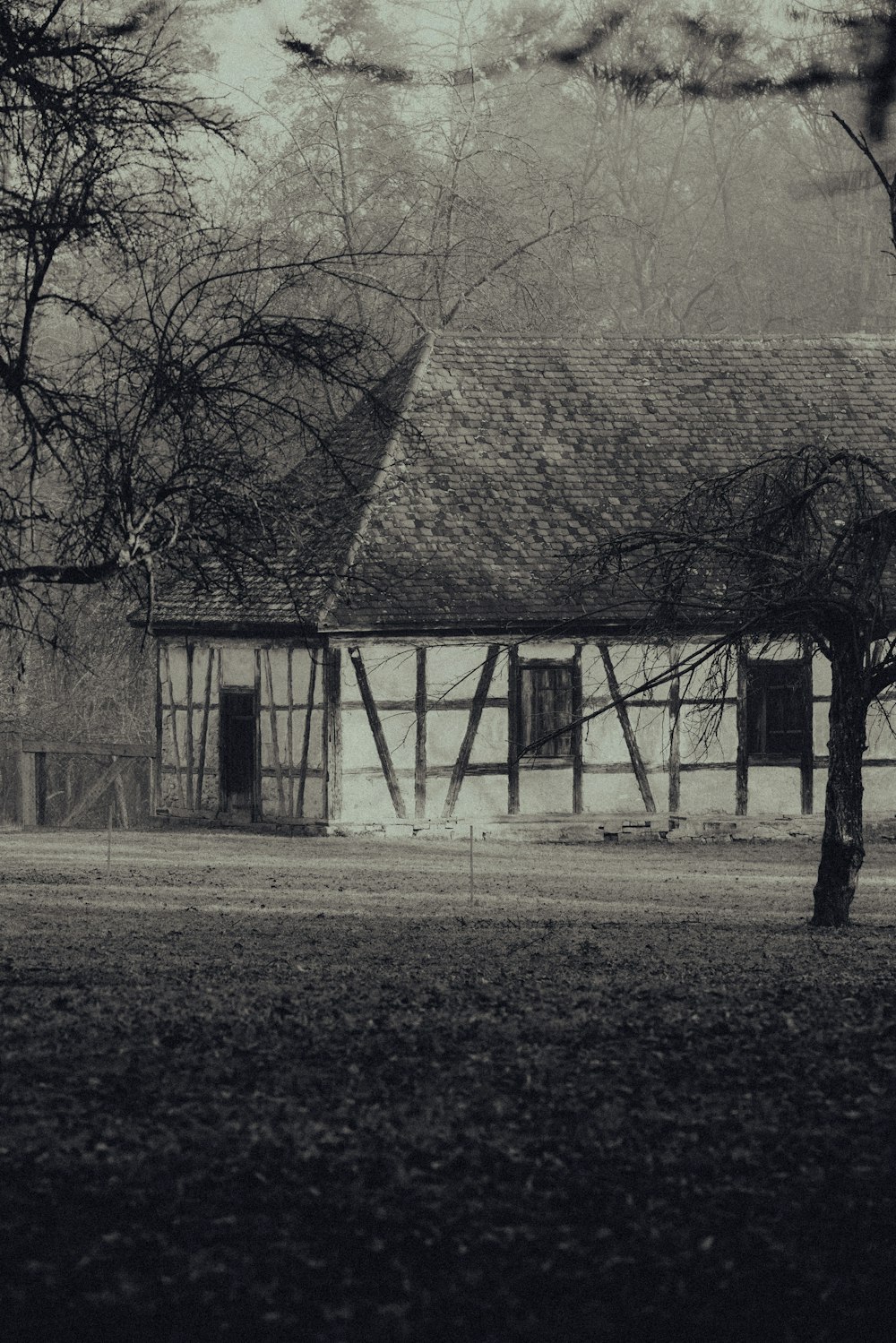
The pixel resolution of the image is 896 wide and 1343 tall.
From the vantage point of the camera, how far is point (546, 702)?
82.5ft

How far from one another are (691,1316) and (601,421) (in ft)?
74.2

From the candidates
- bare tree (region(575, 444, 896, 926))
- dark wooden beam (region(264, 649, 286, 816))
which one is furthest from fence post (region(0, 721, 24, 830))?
bare tree (region(575, 444, 896, 926))

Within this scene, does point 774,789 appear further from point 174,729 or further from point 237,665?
point 174,729

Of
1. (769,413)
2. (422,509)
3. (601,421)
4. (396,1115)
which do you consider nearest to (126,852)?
(422,509)

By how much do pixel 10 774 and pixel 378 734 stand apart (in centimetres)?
1079

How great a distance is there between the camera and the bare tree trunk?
15719 mm

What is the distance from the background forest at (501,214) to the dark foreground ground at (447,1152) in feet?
16.4

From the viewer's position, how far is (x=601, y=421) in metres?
27.1

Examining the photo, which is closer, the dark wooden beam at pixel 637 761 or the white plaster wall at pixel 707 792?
the dark wooden beam at pixel 637 761

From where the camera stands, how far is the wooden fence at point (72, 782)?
28891mm

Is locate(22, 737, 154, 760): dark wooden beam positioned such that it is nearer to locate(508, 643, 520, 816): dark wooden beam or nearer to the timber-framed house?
the timber-framed house

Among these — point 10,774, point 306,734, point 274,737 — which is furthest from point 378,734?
point 10,774

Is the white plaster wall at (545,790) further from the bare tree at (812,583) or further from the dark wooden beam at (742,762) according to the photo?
the bare tree at (812,583)

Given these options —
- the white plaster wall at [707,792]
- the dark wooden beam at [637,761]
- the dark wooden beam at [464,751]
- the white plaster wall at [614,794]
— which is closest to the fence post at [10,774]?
the dark wooden beam at [464,751]
